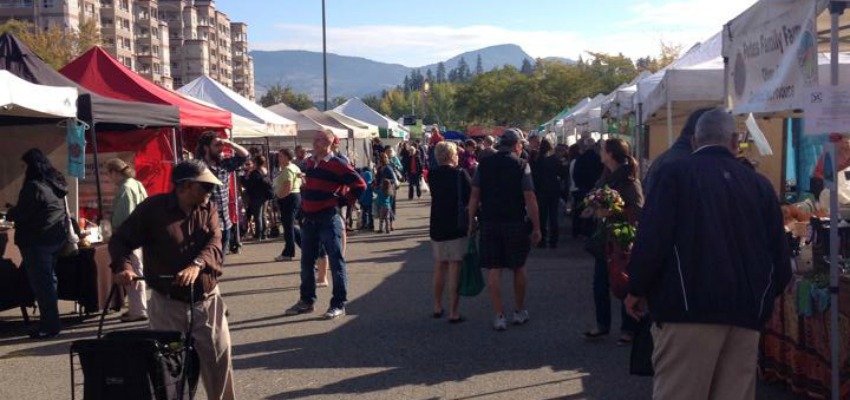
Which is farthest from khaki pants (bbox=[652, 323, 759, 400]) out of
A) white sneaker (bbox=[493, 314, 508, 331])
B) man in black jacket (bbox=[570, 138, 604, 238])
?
man in black jacket (bbox=[570, 138, 604, 238])

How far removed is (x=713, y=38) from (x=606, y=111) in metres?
4.65

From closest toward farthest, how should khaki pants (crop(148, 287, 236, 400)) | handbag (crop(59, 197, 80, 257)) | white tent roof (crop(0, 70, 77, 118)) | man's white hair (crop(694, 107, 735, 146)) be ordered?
man's white hair (crop(694, 107, 735, 146)), khaki pants (crop(148, 287, 236, 400)), white tent roof (crop(0, 70, 77, 118)), handbag (crop(59, 197, 80, 257))

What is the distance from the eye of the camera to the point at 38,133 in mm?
11297

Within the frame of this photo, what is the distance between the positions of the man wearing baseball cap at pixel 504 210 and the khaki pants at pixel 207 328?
3649 mm

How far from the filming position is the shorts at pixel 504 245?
843cm

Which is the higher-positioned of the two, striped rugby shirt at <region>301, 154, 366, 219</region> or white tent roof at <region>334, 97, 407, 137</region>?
white tent roof at <region>334, 97, 407, 137</region>

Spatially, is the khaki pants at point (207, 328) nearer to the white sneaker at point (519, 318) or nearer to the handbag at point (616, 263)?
the handbag at point (616, 263)

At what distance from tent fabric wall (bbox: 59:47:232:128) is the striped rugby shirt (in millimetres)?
4516

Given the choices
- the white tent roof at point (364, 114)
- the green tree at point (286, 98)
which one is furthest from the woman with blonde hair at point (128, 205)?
the green tree at point (286, 98)

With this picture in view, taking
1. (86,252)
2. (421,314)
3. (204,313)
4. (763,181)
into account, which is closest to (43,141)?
(86,252)

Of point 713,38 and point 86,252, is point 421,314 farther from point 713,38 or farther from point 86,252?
point 713,38

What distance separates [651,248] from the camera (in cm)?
408

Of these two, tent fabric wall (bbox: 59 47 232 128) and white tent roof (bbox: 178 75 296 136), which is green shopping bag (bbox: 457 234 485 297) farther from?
white tent roof (bbox: 178 75 296 136)

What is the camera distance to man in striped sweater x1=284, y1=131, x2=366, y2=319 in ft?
30.4
